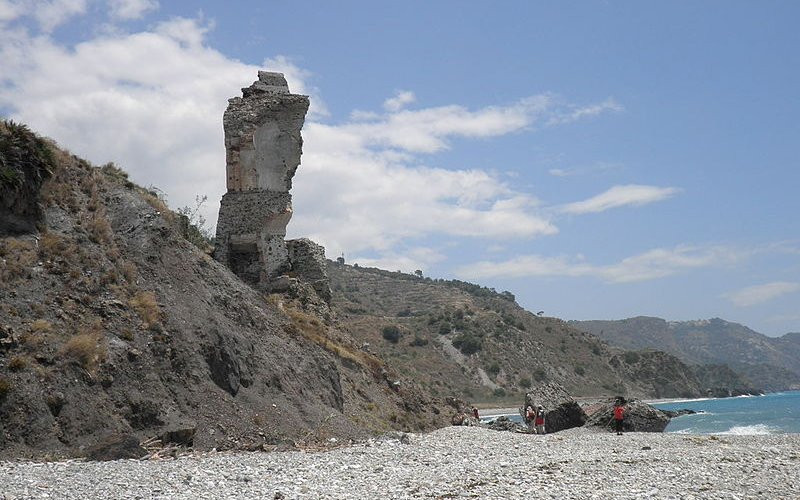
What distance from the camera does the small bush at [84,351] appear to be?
552 inches

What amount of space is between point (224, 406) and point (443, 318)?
238ft

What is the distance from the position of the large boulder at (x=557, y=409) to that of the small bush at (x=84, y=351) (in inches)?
761

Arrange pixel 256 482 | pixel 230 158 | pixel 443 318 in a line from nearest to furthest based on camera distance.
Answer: pixel 256 482, pixel 230 158, pixel 443 318

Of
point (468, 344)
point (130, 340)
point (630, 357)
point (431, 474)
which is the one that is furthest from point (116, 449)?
point (630, 357)

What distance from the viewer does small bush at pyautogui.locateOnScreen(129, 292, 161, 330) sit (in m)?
16.2

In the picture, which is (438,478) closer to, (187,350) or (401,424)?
(187,350)

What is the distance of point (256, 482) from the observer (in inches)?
438

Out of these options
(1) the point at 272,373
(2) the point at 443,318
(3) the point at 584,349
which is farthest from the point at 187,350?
(3) the point at 584,349

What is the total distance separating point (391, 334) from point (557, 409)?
45.8 meters

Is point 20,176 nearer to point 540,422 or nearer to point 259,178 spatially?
point 259,178

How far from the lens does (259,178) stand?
1032 inches

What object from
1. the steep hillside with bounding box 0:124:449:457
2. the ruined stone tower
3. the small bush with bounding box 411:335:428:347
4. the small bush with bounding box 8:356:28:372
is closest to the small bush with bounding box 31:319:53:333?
the steep hillside with bounding box 0:124:449:457

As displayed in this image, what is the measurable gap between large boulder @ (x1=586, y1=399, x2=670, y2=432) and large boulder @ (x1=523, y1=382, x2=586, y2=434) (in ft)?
3.27

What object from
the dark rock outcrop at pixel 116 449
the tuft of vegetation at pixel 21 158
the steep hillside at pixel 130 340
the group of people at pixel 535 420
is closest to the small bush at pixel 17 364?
the steep hillside at pixel 130 340
